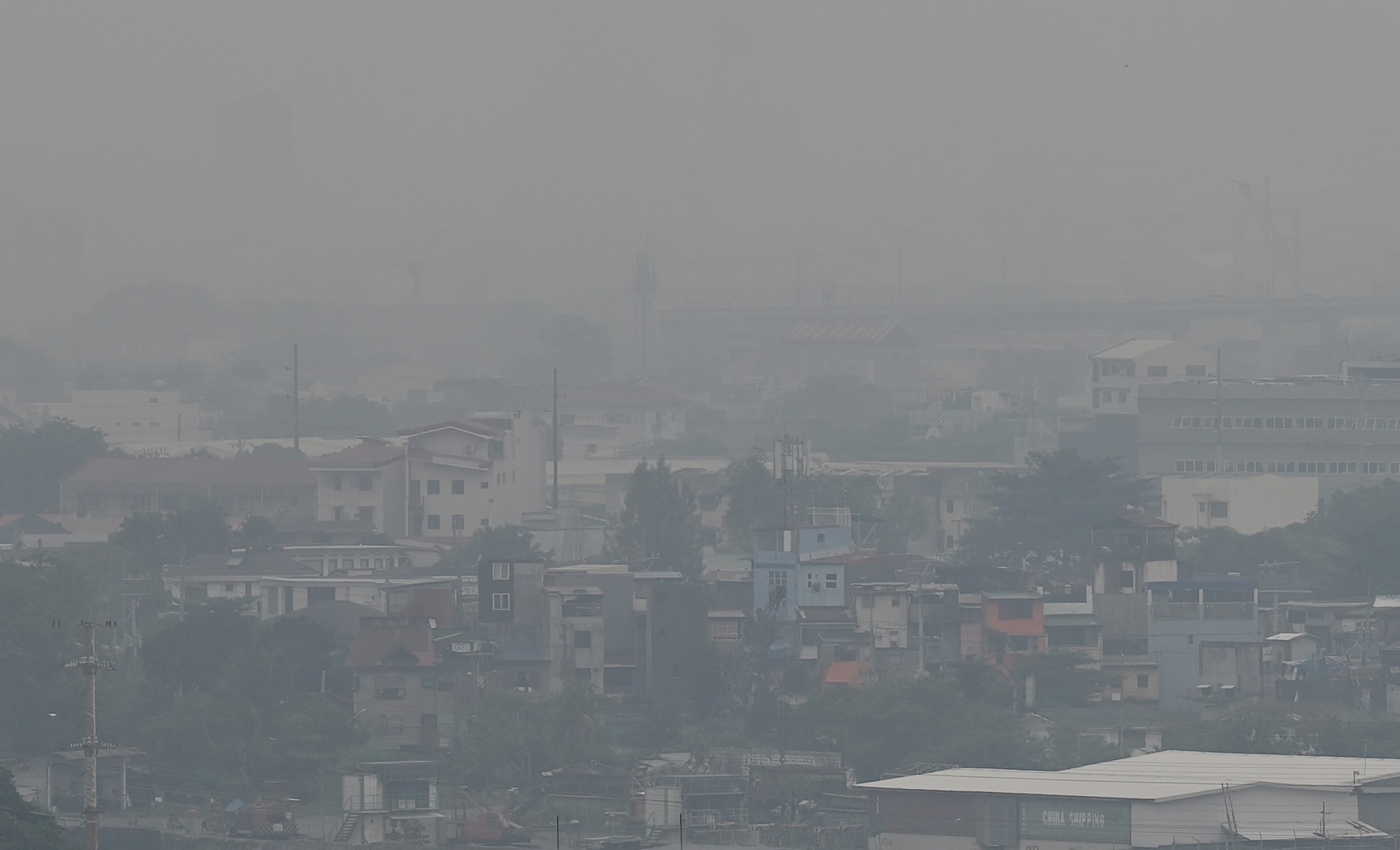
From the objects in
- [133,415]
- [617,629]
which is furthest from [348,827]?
[133,415]

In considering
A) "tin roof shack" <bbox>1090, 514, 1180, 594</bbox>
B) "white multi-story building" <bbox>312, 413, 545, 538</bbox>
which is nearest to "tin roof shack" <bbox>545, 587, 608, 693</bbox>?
"tin roof shack" <bbox>1090, 514, 1180, 594</bbox>

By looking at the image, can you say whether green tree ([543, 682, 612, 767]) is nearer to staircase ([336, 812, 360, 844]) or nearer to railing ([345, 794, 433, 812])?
railing ([345, 794, 433, 812])

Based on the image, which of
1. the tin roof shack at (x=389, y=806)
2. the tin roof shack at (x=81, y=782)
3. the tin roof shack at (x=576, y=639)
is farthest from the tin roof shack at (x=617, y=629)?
the tin roof shack at (x=81, y=782)

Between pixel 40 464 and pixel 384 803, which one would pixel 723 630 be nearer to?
pixel 384 803

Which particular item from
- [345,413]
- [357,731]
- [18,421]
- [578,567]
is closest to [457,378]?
[345,413]

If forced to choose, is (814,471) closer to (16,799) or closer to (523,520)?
(523,520)

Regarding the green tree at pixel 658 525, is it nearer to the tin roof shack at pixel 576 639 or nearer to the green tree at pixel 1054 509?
the green tree at pixel 1054 509
